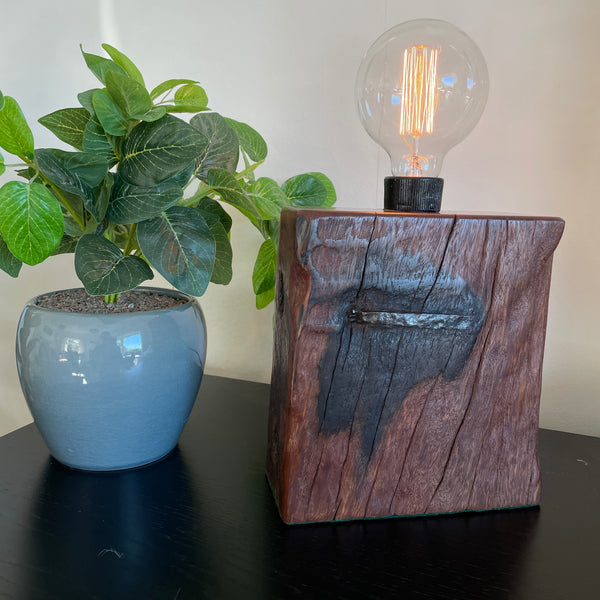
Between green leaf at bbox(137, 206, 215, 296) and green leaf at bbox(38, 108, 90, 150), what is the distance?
0.15 meters

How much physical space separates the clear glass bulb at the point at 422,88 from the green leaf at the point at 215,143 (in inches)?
7.4

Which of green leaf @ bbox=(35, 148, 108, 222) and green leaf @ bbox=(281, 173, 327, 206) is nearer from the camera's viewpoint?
green leaf @ bbox=(35, 148, 108, 222)

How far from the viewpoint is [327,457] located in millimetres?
604

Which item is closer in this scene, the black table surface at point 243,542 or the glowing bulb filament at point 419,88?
the black table surface at point 243,542

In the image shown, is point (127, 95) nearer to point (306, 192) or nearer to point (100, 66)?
point (100, 66)

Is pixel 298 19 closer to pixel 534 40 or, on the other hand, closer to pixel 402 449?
pixel 534 40

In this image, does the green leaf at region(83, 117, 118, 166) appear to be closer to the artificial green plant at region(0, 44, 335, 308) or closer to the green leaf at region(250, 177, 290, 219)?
the artificial green plant at region(0, 44, 335, 308)

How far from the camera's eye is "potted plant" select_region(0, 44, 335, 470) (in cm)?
59

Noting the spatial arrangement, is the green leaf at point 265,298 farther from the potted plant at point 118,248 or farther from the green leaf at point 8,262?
the green leaf at point 8,262

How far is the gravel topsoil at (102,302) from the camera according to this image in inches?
27.6

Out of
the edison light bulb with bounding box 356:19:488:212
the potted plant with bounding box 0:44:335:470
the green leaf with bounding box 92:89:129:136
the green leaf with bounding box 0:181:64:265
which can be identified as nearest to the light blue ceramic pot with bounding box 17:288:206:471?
the potted plant with bounding box 0:44:335:470

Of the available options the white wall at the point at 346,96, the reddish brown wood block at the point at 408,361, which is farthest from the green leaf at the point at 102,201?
the white wall at the point at 346,96

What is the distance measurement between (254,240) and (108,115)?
0.52 meters

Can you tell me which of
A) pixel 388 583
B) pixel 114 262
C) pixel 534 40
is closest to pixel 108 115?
pixel 114 262
